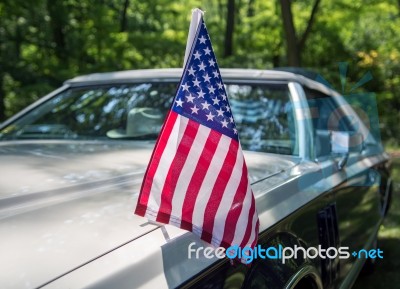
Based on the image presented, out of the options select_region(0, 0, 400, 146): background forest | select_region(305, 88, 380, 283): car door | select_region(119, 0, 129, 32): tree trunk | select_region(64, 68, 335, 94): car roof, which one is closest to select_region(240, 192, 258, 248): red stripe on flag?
select_region(305, 88, 380, 283): car door

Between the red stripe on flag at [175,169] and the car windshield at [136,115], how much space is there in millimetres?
→ 1368

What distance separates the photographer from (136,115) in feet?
10.9

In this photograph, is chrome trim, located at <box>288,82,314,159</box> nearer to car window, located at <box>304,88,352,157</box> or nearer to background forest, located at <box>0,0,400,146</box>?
car window, located at <box>304,88,352,157</box>

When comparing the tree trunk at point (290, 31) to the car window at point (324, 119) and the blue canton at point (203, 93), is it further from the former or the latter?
the blue canton at point (203, 93)

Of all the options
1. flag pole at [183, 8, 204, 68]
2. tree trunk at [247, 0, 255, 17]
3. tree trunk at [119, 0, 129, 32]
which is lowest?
flag pole at [183, 8, 204, 68]

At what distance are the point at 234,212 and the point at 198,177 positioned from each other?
0.54ft

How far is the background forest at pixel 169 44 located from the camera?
1288 cm

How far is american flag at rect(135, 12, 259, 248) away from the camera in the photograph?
62.7 inches

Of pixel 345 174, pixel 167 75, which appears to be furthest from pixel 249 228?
pixel 167 75

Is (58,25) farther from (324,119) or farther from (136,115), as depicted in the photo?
(324,119)


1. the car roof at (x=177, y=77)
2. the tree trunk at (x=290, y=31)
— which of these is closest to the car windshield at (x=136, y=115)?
the car roof at (x=177, y=77)

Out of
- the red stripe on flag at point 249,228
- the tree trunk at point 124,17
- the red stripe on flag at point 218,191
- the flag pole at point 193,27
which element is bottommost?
the red stripe on flag at point 249,228

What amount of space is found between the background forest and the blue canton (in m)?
8.96

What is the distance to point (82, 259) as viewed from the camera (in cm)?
128
